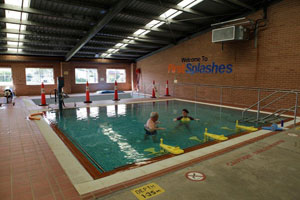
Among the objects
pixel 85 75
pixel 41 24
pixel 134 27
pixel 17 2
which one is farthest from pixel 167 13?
pixel 85 75

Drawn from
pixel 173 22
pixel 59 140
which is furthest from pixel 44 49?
pixel 59 140

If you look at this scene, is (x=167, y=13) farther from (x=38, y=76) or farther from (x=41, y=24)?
(x=38, y=76)

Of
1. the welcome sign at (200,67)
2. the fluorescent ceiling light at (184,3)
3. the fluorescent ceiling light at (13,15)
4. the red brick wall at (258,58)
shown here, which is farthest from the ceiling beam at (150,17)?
the fluorescent ceiling light at (13,15)

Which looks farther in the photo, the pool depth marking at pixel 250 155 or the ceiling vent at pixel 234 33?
the ceiling vent at pixel 234 33

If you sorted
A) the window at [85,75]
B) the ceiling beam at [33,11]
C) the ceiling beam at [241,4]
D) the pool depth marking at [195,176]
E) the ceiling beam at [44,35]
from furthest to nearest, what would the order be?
the window at [85,75] < the ceiling beam at [44,35] < the ceiling beam at [241,4] < the ceiling beam at [33,11] < the pool depth marking at [195,176]

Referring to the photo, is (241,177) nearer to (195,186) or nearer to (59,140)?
(195,186)

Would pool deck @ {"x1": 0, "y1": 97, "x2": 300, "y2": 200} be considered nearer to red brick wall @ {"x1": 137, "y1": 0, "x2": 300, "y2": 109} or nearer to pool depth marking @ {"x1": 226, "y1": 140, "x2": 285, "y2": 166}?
pool depth marking @ {"x1": 226, "y1": 140, "x2": 285, "y2": 166}

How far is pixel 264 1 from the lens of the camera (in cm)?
796

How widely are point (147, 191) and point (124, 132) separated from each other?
333 cm

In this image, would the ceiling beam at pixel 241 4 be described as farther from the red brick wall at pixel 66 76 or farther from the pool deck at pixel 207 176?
the red brick wall at pixel 66 76

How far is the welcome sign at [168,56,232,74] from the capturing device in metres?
10.2

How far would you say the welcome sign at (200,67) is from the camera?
1023 cm

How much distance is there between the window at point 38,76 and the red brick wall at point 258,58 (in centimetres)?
1129

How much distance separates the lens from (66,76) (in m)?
16.5
